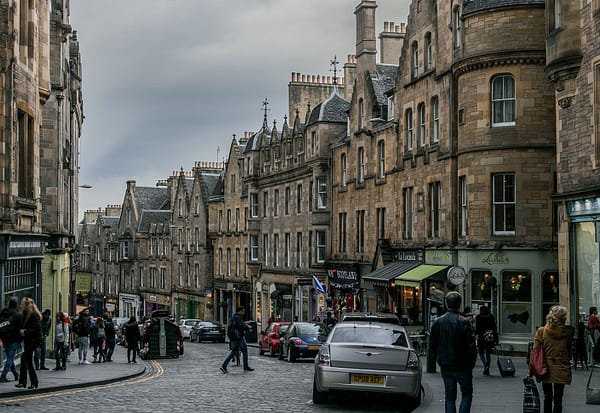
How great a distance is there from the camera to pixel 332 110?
50.3 metres

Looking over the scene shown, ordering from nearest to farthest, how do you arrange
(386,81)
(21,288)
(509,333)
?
(21,288) < (509,333) < (386,81)

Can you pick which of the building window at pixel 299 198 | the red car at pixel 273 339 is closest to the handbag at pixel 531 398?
the red car at pixel 273 339

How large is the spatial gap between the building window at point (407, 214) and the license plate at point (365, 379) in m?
22.6

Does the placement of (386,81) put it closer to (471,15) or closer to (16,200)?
(471,15)

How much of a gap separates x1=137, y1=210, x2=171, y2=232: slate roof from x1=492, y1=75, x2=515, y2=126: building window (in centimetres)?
6128

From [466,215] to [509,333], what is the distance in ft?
14.0

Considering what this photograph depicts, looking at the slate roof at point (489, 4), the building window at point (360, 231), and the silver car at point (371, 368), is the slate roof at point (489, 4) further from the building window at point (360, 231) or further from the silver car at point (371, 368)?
the silver car at point (371, 368)

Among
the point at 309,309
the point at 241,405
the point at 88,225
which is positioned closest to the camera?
the point at 241,405

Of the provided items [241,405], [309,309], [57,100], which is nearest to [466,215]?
[57,100]

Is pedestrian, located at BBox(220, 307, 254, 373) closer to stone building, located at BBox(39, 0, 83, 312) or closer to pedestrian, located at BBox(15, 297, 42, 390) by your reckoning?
pedestrian, located at BBox(15, 297, 42, 390)

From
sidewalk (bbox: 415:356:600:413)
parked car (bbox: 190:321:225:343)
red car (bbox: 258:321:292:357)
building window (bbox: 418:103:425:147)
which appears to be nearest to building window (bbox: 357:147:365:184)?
building window (bbox: 418:103:425:147)

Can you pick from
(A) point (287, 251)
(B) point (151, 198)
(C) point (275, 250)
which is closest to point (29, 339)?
(A) point (287, 251)

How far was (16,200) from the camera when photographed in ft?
73.4

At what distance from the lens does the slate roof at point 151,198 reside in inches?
3617
